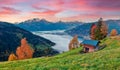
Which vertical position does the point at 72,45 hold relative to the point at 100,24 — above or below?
below

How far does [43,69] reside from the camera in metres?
26.7

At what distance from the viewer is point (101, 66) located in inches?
992

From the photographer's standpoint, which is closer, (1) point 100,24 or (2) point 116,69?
(2) point 116,69

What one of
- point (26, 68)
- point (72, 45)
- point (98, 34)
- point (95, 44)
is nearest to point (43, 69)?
point (26, 68)

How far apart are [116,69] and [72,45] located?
5441 inches

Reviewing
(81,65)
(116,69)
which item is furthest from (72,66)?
(116,69)

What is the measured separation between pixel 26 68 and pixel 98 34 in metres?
96.3

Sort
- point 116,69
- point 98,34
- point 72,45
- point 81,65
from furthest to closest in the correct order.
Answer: point 72,45, point 98,34, point 81,65, point 116,69

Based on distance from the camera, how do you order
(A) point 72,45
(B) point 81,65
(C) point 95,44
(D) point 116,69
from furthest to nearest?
(A) point 72,45 → (C) point 95,44 → (B) point 81,65 → (D) point 116,69

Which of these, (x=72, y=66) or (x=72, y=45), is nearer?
(x=72, y=66)

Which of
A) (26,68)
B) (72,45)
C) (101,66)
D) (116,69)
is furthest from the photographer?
(72,45)

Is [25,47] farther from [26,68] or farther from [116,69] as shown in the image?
[116,69]

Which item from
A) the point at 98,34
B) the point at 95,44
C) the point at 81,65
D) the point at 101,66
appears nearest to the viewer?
the point at 101,66

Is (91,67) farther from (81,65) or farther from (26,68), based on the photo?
(26,68)
